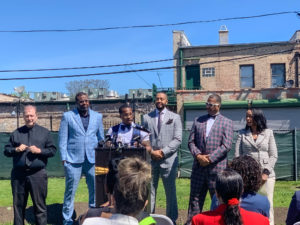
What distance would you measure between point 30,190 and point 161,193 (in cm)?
474

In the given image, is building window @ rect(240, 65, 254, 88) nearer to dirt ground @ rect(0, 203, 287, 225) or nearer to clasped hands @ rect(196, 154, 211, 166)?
dirt ground @ rect(0, 203, 287, 225)

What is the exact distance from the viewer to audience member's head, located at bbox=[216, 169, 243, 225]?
2.71 m

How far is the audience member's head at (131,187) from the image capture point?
2.36 metres

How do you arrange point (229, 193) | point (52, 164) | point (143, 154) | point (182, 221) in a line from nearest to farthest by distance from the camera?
1. point (229, 193)
2. point (143, 154)
3. point (182, 221)
4. point (52, 164)

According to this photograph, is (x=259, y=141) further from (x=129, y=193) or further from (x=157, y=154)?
(x=129, y=193)

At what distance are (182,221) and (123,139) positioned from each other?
6.56ft

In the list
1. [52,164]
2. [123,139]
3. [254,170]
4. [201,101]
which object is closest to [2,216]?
[123,139]

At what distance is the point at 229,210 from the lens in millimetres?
2734

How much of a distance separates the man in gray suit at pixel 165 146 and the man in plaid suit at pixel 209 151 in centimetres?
34

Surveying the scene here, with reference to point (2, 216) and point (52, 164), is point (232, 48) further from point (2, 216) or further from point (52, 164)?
point (2, 216)

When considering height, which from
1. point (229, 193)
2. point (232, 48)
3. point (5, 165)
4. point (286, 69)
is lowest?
point (5, 165)

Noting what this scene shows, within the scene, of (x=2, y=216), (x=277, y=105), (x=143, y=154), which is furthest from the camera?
(x=277, y=105)

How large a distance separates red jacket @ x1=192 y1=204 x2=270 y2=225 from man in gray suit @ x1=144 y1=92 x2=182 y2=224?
2836mm

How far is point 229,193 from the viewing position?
279cm
